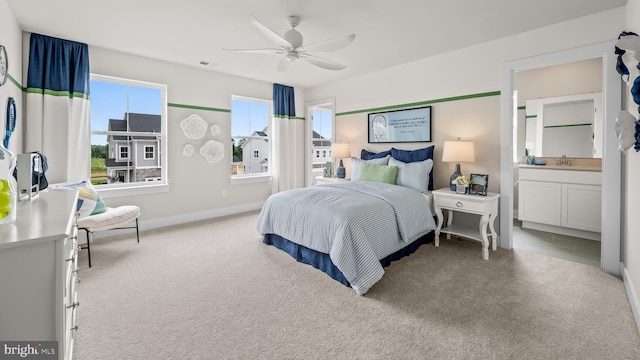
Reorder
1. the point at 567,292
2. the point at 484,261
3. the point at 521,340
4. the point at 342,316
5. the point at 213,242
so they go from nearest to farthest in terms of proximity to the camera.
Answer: the point at 521,340
the point at 342,316
the point at 567,292
the point at 484,261
the point at 213,242

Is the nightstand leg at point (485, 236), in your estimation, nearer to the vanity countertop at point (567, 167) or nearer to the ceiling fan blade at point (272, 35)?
the vanity countertop at point (567, 167)

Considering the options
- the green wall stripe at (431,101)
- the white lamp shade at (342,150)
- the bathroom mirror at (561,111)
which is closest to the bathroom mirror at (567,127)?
the bathroom mirror at (561,111)

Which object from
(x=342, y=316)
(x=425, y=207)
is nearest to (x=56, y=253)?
(x=342, y=316)

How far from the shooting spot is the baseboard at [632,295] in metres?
1.95

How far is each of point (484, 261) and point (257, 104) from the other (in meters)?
4.54

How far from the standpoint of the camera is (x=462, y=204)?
3.25 m

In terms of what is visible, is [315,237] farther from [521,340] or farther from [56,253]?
[56,253]

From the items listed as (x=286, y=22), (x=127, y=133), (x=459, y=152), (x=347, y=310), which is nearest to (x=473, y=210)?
(x=459, y=152)

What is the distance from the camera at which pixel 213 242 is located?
3.67 meters

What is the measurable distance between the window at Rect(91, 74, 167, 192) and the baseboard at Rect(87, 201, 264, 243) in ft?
1.90

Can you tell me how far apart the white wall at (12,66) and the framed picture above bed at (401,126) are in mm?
4376

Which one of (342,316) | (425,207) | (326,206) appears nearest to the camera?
(342,316)

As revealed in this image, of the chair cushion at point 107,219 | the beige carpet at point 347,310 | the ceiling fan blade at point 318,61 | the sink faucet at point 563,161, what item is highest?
the ceiling fan blade at point 318,61

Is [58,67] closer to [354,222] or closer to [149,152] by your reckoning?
[149,152]
